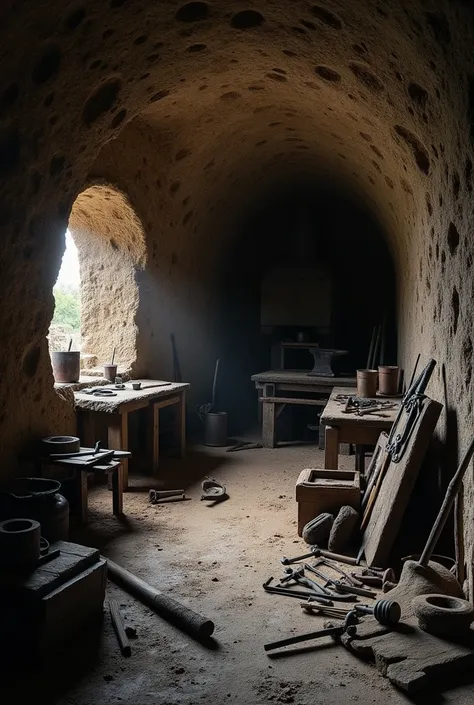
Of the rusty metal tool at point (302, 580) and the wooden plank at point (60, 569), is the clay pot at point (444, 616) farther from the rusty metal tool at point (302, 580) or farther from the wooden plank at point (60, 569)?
the wooden plank at point (60, 569)

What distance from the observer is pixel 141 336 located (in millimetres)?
7559

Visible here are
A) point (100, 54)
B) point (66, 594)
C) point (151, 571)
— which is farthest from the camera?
point (151, 571)

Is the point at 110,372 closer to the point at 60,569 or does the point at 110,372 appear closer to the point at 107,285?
the point at 107,285

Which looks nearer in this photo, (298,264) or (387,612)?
(387,612)

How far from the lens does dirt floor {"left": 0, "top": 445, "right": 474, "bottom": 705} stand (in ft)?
9.36

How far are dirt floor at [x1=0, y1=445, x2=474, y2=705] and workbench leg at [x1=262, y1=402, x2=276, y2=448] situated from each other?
7.80 ft

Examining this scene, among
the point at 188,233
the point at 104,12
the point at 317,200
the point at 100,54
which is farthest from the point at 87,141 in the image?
the point at 317,200

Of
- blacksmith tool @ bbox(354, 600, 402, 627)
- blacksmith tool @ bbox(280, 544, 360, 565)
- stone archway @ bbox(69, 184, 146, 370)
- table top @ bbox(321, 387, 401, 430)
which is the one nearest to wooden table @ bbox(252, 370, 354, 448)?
stone archway @ bbox(69, 184, 146, 370)

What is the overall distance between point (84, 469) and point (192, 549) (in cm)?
102

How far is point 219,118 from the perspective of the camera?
22.4 ft

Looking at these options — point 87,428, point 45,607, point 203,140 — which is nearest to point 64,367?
point 87,428

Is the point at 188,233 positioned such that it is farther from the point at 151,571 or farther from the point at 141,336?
the point at 151,571

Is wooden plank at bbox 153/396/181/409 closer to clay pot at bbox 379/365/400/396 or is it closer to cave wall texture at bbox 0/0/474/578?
cave wall texture at bbox 0/0/474/578

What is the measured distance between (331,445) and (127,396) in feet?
6.80
